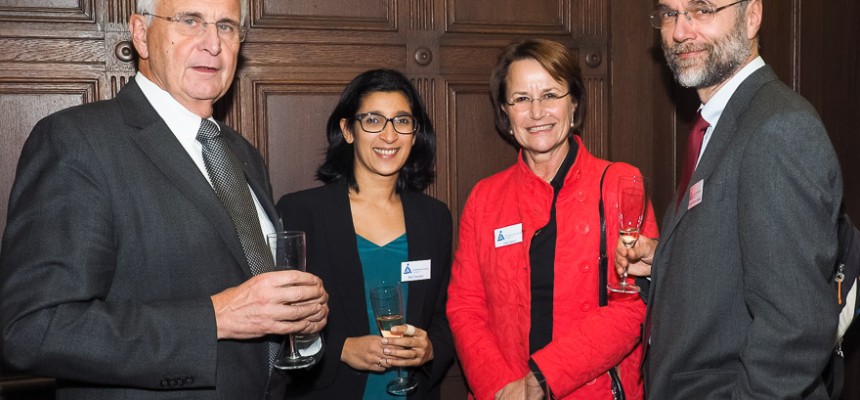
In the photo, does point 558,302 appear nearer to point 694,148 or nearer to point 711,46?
point 694,148

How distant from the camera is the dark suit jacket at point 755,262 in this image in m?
1.51

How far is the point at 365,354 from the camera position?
8.15 ft

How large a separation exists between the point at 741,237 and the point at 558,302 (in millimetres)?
941

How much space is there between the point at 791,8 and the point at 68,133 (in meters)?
2.99

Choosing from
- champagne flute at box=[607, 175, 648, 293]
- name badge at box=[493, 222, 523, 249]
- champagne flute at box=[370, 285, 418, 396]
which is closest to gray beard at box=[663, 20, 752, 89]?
champagne flute at box=[607, 175, 648, 293]

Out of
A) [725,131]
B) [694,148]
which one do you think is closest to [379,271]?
[694,148]

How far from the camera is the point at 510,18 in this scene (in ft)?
10.3

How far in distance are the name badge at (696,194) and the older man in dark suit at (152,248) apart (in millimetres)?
1001

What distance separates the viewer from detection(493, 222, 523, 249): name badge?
8.46ft

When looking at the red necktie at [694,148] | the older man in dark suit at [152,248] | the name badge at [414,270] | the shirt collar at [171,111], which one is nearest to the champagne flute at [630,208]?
the red necktie at [694,148]

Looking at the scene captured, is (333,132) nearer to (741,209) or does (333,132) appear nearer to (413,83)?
(413,83)

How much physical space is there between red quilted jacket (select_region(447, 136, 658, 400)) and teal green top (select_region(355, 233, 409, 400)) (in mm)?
250

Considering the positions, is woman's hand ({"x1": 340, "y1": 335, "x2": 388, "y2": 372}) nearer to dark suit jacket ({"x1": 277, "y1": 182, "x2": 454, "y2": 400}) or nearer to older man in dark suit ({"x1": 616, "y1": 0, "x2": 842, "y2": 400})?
dark suit jacket ({"x1": 277, "y1": 182, "x2": 454, "y2": 400})

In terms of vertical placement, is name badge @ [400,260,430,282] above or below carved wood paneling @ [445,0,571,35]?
below
